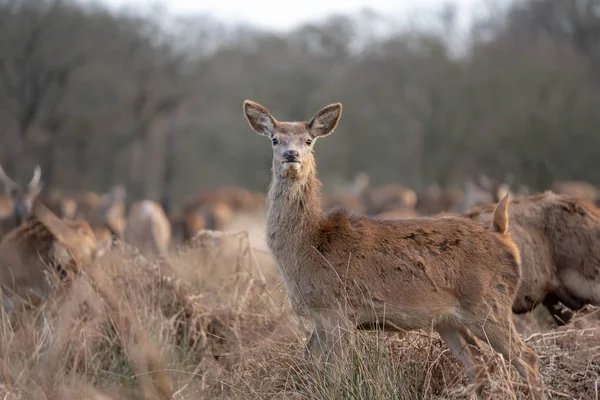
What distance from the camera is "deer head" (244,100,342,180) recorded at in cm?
643

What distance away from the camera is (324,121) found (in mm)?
6941

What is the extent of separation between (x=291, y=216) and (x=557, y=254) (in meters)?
3.27

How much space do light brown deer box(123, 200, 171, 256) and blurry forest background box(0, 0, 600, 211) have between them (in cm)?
1868

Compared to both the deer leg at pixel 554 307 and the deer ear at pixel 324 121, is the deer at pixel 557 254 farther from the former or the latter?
the deer ear at pixel 324 121

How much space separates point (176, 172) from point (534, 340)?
3824 centimetres

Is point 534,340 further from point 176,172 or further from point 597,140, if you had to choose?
point 176,172

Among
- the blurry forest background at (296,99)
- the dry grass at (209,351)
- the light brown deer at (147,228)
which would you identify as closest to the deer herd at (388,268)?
the dry grass at (209,351)

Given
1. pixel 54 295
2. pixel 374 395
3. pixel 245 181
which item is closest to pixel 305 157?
pixel 374 395

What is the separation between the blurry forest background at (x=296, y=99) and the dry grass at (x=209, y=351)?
25.6 meters

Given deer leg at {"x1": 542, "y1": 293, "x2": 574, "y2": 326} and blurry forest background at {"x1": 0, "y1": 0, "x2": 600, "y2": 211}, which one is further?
blurry forest background at {"x1": 0, "y1": 0, "x2": 600, "y2": 211}

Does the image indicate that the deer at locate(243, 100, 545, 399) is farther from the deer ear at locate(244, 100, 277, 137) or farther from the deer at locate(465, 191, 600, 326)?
the deer at locate(465, 191, 600, 326)

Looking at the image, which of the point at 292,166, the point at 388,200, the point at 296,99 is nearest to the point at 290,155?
the point at 292,166

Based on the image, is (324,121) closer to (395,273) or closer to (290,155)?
(290,155)

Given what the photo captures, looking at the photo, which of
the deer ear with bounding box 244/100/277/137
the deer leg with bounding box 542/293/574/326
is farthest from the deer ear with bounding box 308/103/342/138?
the deer leg with bounding box 542/293/574/326
